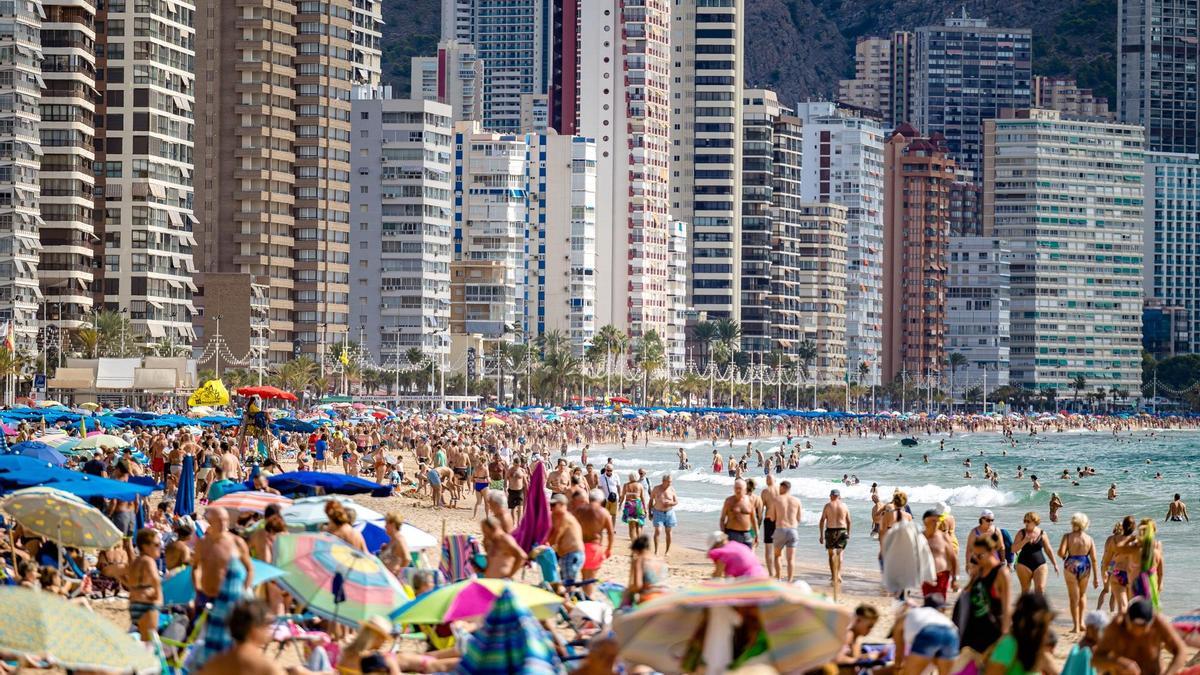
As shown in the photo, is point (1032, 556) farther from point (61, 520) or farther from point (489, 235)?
point (489, 235)

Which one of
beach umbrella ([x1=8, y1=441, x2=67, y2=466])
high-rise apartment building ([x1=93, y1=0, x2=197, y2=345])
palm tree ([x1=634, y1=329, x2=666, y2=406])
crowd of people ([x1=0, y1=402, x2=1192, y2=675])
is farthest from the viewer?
palm tree ([x1=634, y1=329, x2=666, y2=406])

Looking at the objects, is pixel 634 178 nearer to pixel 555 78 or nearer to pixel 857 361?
pixel 555 78

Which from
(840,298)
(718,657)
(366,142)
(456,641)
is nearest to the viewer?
(718,657)

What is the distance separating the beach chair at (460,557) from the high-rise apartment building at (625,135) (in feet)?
441

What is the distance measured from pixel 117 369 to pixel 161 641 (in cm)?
6395

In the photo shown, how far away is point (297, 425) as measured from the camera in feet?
174

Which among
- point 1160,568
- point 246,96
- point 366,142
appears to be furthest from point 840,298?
point 1160,568

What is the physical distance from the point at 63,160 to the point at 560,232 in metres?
65.2

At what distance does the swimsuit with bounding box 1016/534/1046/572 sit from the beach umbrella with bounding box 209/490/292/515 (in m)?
7.24

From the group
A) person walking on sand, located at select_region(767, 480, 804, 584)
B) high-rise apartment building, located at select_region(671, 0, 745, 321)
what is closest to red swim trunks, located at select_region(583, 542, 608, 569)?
person walking on sand, located at select_region(767, 480, 804, 584)

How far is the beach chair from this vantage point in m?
17.9

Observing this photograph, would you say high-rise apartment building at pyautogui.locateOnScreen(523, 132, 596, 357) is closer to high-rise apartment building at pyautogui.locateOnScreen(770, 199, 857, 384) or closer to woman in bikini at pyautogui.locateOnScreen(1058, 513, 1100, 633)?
high-rise apartment building at pyautogui.locateOnScreen(770, 199, 857, 384)

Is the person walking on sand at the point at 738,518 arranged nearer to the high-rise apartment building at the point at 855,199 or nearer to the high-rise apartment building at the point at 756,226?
the high-rise apartment building at the point at 756,226

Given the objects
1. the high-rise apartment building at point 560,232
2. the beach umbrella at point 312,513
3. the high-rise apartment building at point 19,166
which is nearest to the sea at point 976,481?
the beach umbrella at point 312,513
